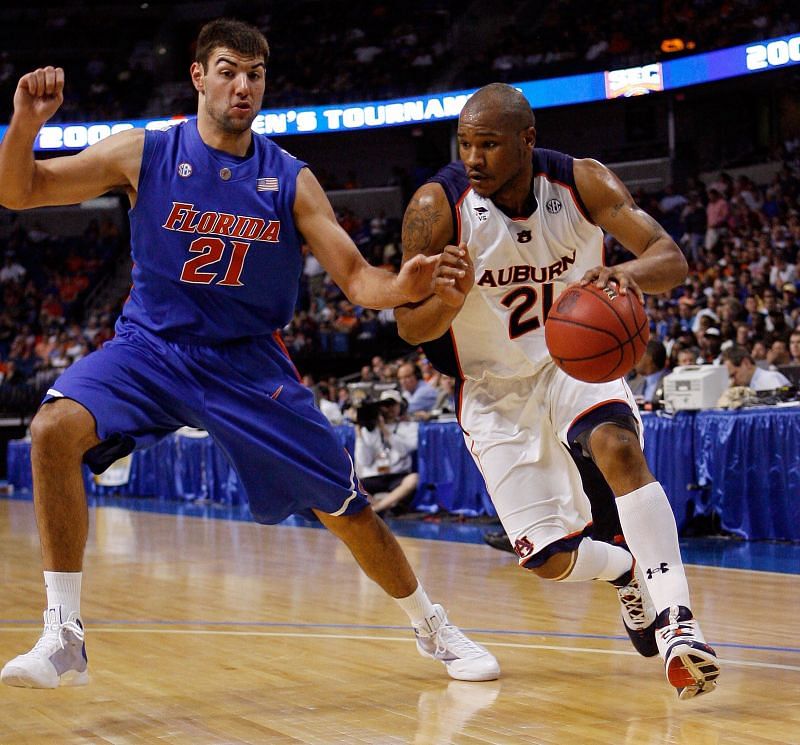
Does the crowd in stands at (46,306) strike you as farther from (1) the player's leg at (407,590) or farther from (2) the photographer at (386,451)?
(1) the player's leg at (407,590)

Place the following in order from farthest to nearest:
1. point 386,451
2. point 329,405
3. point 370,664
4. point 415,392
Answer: point 329,405 → point 415,392 → point 386,451 → point 370,664

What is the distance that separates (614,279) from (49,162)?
178cm

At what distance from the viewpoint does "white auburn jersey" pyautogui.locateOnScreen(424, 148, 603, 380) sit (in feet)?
13.1

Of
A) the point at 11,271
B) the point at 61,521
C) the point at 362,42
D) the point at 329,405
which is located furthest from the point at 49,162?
the point at 362,42

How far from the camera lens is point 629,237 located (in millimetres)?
3828

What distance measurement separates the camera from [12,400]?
774 inches

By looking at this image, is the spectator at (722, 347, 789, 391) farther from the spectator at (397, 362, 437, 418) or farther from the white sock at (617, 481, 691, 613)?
the white sock at (617, 481, 691, 613)

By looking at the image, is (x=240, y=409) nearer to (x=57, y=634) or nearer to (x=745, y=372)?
(x=57, y=634)

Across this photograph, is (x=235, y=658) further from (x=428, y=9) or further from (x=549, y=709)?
(x=428, y=9)

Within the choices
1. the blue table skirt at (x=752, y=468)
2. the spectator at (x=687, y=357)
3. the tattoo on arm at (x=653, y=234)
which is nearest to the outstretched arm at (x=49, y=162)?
the tattoo on arm at (x=653, y=234)

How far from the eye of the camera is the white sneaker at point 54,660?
319 cm

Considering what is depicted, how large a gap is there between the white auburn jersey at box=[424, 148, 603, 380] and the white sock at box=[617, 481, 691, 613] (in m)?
0.74

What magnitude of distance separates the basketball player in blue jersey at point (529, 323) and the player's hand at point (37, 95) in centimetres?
121

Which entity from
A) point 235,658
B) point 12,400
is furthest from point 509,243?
point 12,400
